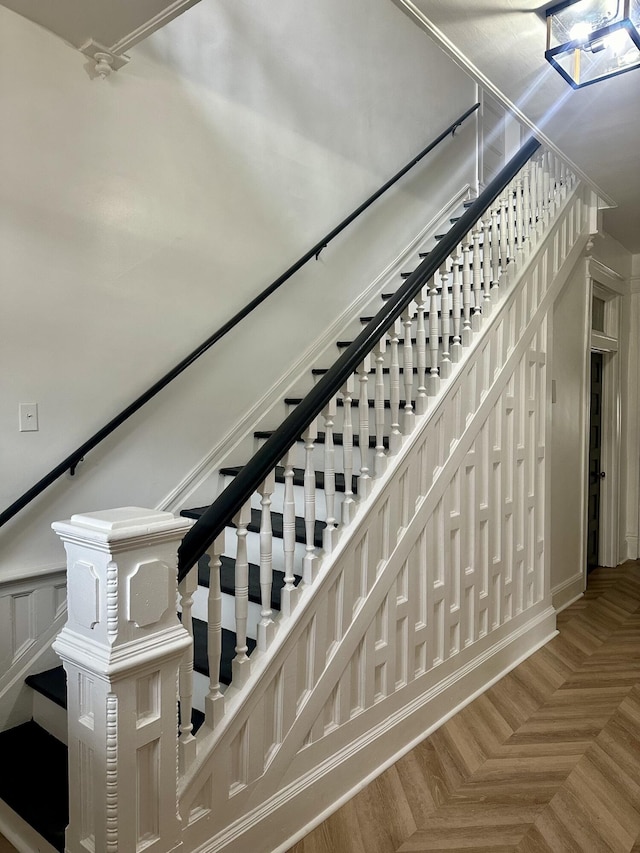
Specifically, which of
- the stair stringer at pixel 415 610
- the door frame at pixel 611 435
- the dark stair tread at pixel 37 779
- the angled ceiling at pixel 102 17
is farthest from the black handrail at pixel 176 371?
the door frame at pixel 611 435

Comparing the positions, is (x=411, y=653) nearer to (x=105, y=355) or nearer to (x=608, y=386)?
(x=105, y=355)

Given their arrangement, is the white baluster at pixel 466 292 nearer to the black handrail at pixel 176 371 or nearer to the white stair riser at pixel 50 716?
the black handrail at pixel 176 371

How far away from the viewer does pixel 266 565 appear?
1.86m

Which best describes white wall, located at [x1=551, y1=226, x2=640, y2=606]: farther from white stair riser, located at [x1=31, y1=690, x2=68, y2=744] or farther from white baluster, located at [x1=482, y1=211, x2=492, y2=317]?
white stair riser, located at [x1=31, y1=690, x2=68, y2=744]

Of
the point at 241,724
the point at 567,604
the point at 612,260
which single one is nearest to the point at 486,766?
the point at 241,724

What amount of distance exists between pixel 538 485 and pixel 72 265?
2787 mm

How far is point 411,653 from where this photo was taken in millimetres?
2525

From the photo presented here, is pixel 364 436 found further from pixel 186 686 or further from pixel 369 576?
pixel 186 686

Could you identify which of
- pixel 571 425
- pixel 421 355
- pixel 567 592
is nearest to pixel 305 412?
pixel 421 355

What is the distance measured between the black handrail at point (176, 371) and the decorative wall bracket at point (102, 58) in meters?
1.20

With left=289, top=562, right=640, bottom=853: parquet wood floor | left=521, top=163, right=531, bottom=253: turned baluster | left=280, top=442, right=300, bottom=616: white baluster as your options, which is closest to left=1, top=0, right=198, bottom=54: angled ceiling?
left=280, top=442, right=300, bottom=616: white baluster

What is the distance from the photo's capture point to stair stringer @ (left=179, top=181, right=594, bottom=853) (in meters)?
1.86

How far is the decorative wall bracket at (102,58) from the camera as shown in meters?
2.39

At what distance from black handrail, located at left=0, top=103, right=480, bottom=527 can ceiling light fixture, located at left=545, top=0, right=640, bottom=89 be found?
1641 millimetres
